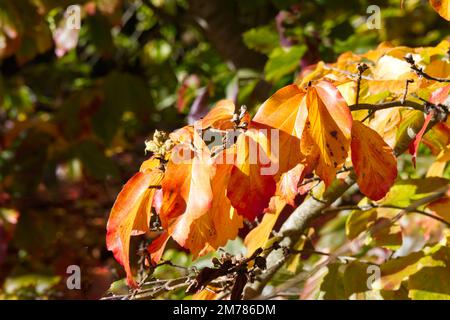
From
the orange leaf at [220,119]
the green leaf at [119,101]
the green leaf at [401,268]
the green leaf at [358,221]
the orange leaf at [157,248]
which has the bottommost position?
the green leaf at [401,268]

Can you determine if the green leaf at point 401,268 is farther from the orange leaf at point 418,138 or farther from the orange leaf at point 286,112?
the orange leaf at point 286,112

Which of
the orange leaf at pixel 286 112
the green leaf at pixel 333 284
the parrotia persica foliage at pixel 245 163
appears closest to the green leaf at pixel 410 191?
the green leaf at pixel 333 284

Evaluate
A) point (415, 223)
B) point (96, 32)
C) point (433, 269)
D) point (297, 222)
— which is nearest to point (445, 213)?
point (433, 269)

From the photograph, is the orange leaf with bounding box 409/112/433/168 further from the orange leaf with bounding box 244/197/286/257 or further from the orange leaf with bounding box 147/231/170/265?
the orange leaf with bounding box 147/231/170/265

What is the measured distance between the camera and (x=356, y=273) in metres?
0.99

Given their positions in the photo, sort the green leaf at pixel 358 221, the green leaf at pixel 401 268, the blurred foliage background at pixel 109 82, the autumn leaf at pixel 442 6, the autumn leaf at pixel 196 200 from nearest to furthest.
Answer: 1. the autumn leaf at pixel 196 200
2. the autumn leaf at pixel 442 6
3. the green leaf at pixel 401 268
4. the green leaf at pixel 358 221
5. the blurred foliage background at pixel 109 82

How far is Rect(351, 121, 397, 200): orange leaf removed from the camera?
77 centimetres

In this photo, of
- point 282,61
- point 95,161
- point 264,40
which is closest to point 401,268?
point 282,61

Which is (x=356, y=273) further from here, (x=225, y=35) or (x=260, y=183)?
(x=225, y=35)

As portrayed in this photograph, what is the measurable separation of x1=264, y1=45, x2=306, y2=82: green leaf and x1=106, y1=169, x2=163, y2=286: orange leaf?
0.78 metres

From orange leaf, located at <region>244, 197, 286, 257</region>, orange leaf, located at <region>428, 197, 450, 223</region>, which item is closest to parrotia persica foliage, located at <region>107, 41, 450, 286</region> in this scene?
orange leaf, located at <region>244, 197, 286, 257</region>

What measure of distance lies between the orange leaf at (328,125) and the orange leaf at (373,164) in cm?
3

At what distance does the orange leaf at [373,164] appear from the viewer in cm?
77

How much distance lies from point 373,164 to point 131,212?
0.91ft
